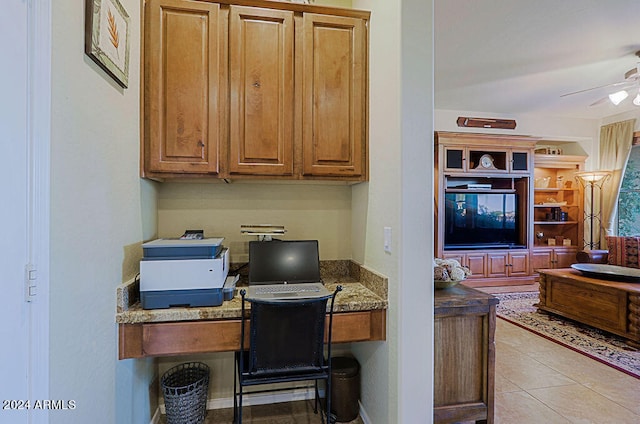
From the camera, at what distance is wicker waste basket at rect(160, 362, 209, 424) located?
1.86m

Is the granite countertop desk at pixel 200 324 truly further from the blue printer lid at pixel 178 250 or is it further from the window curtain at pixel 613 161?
the window curtain at pixel 613 161

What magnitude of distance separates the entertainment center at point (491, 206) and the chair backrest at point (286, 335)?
4.00 metres

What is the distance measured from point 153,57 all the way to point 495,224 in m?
5.58

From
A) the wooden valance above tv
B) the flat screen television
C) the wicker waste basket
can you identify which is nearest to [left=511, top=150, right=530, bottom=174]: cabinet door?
the flat screen television

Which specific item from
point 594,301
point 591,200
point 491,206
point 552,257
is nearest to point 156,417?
point 594,301

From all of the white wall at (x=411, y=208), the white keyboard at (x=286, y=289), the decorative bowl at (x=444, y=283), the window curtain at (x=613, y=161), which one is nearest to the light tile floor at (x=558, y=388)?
the decorative bowl at (x=444, y=283)

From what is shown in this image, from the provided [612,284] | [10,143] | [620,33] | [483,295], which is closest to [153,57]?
→ [10,143]

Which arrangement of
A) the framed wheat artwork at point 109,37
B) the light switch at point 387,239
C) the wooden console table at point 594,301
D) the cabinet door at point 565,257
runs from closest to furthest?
the framed wheat artwork at point 109,37
the light switch at point 387,239
the wooden console table at point 594,301
the cabinet door at point 565,257

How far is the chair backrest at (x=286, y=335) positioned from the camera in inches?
61.3

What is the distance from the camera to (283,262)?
2.08m

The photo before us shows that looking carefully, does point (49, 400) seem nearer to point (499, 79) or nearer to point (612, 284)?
point (612, 284)

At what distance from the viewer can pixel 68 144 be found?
3.64 ft

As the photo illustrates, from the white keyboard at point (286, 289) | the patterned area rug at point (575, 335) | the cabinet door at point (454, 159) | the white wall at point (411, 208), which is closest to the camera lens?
the white wall at point (411, 208)

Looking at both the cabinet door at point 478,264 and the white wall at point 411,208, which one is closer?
the white wall at point 411,208
